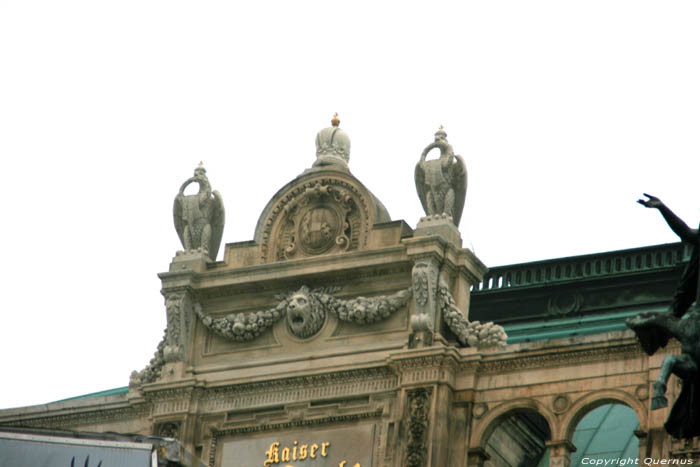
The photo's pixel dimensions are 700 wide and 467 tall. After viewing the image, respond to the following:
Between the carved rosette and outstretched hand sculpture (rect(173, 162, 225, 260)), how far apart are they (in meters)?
1.56

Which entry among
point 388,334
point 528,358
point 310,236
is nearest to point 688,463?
point 528,358

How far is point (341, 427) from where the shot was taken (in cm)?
4431

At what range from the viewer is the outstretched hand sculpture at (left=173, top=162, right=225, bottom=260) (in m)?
48.1

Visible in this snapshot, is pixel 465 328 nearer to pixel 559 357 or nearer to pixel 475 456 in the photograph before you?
pixel 559 357

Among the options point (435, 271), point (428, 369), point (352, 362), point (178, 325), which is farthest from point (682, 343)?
point (178, 325)

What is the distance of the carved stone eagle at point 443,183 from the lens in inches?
1793

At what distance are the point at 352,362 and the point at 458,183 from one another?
4.48 meters

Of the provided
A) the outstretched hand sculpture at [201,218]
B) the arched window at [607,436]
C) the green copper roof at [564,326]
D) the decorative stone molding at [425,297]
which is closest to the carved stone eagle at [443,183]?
the decorative stone molding at [425,297]

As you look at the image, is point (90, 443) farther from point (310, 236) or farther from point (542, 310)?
point (542, 310)

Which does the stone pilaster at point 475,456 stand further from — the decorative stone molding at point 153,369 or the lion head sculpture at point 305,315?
the decorative stone molding at point 153,369

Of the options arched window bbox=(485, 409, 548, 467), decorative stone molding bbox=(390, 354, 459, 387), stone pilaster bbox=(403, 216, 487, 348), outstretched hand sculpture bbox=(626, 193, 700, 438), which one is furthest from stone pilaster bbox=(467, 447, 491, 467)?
outstretched hand sculpture bbox=(626, 193, 700, 438)

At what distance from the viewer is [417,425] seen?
1702 inches

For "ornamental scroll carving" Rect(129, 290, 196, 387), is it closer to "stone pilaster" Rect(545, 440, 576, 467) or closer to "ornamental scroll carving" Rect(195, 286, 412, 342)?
"ornamental scroll carving" Rect(195, 286, 412, 342)

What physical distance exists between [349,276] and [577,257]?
7565mm
